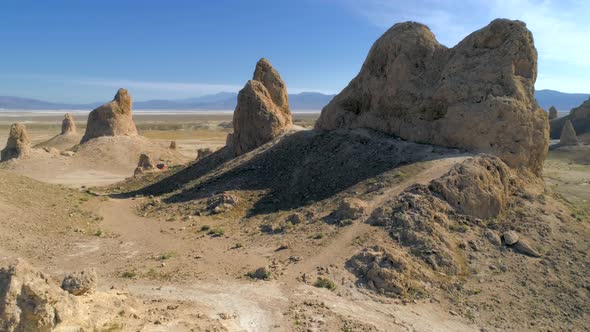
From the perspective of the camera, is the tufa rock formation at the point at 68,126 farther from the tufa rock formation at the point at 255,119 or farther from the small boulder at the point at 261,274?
the small boulder at the point at 261,274

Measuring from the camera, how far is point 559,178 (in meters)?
31.2

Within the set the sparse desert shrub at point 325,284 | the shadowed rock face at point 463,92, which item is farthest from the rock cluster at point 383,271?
the shadowed rock face at point 463,92

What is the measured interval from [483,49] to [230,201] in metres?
11.7

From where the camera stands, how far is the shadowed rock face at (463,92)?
15984 millimetres

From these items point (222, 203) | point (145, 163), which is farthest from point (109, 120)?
point (222, 203)

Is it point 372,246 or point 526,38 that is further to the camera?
point 526,38

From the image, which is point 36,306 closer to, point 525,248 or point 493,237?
point 493,237

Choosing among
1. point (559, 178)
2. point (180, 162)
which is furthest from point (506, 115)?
point (180, 162)

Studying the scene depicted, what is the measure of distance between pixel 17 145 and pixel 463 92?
33424 mm

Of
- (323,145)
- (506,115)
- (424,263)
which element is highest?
(506,115)

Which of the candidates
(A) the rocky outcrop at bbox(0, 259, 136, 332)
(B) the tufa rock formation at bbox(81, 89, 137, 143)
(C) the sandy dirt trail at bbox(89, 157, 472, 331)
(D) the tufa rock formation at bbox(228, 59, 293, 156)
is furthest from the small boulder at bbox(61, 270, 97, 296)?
(B) the tufa rock formation at bbox(81, 89, 137, 143)

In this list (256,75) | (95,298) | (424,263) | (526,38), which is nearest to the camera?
(95,298)

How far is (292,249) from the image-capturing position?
42.7ft

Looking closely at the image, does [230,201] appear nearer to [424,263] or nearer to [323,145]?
[323,145]
